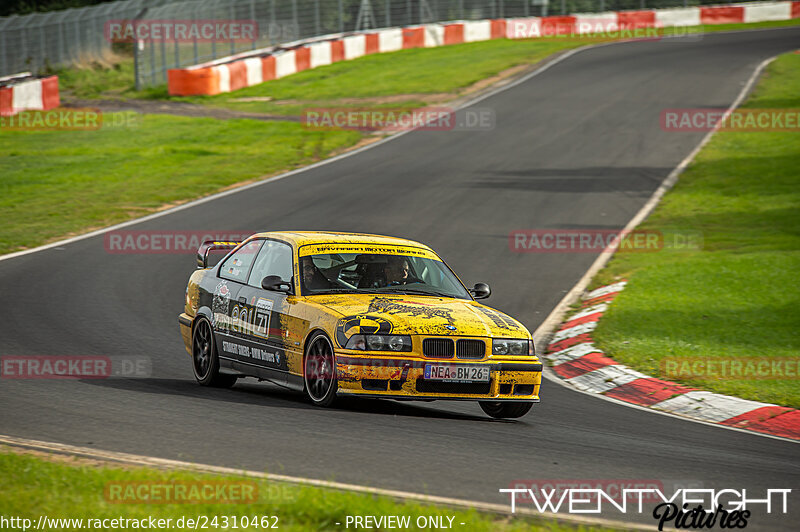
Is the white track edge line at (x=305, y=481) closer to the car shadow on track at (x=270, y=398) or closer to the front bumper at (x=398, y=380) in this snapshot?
the front bumper at (x=398, y=380)

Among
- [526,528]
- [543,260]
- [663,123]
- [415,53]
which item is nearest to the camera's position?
[526,528]

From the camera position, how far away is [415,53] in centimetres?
4659

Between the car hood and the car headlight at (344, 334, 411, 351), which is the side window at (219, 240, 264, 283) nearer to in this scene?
the car hood

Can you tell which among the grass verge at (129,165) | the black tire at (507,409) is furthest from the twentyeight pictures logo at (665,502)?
the grass verge at (129,165)

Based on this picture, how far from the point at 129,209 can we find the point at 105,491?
52.7 ft

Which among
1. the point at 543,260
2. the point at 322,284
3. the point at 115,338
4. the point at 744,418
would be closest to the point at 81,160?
the point at 543,260

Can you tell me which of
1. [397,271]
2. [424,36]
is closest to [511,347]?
[397,271]

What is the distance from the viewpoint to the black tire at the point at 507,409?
29.8 ft

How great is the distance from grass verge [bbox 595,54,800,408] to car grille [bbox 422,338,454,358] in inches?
120

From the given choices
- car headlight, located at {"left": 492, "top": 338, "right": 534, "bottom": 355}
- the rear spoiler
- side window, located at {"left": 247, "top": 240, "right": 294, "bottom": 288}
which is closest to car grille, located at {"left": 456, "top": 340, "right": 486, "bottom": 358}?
car headlight, located at {"left": 492, "top": 338, "right": 534, "bottom": 355}

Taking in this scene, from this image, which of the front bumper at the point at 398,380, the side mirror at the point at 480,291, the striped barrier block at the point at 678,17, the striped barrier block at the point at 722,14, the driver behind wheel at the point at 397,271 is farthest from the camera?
the striped barrier block at the point at 722,14

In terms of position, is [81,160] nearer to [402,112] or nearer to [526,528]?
[402,112]

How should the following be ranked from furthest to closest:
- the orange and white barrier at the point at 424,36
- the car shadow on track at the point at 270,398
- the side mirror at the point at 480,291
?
the orange and white barrier at the point at 424,36 → the side mirror at the point at 480,291 → the car shadow on track at the point at 270,398

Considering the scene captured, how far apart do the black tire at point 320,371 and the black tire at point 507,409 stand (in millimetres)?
1393
